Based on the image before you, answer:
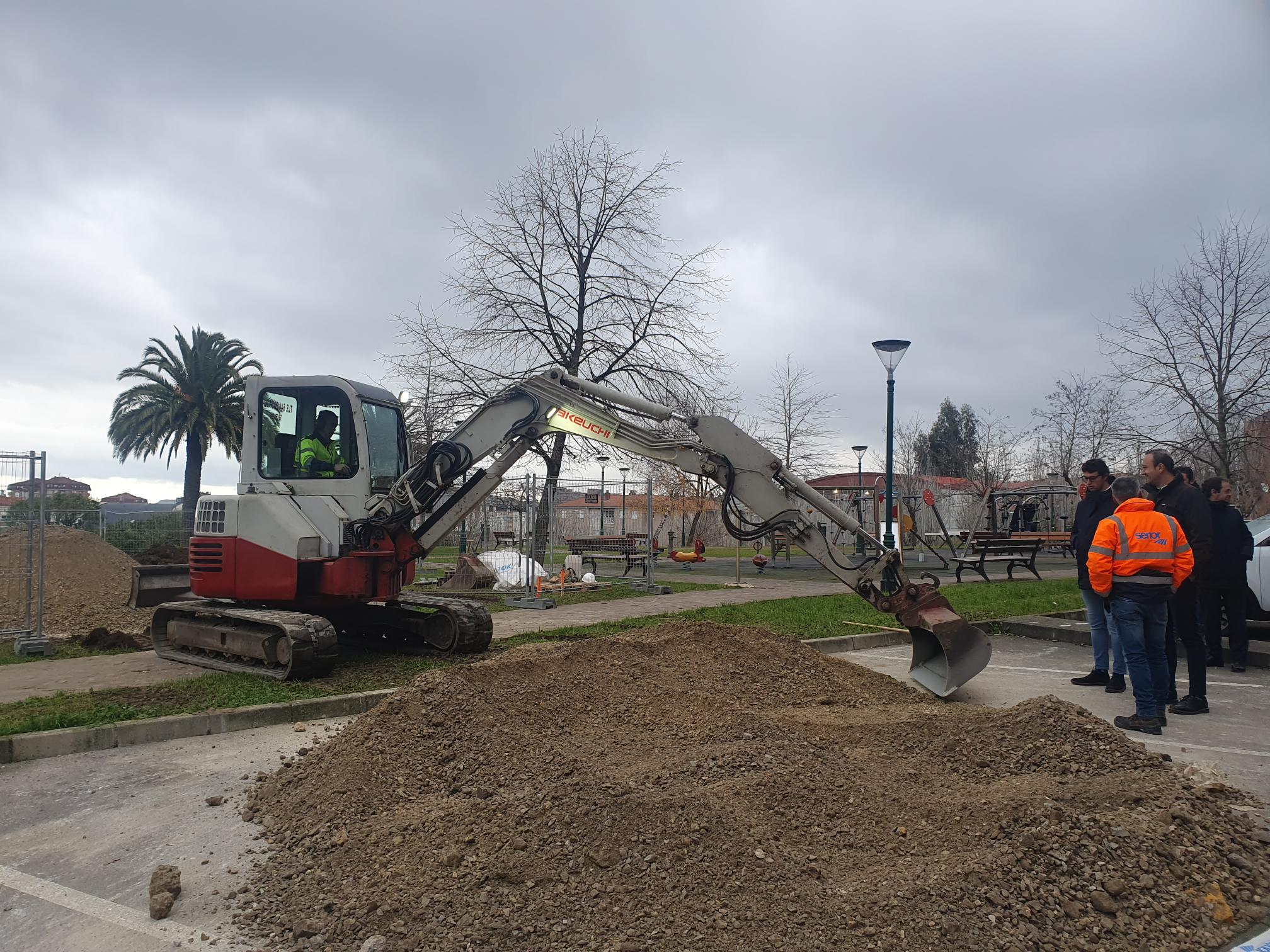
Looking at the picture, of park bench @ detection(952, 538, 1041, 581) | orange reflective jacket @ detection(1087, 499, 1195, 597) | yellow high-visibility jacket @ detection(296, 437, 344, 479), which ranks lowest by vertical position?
park bench @ detection(952, 538, 1041, 581)

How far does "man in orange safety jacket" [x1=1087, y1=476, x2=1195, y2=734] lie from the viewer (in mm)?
6340

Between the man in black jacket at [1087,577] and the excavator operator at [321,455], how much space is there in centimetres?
738

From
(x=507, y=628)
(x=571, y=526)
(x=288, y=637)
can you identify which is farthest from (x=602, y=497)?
(x=288, y=637)

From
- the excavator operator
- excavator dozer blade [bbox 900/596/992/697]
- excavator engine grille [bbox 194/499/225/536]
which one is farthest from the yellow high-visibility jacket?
excavator dozer blade [bbox 900/596/992/697]

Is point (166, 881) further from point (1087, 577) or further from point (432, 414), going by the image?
point (432, 414)

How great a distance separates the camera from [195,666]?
9.16 metres

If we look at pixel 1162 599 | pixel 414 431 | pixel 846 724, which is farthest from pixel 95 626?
pixel 1162 599

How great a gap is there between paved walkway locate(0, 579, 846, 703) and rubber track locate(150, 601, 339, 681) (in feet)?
0.96

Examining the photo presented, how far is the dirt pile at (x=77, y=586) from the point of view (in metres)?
12.4

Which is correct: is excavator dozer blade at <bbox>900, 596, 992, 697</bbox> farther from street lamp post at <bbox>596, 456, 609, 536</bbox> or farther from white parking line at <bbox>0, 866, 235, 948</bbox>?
street lamp post at <bbox>596, 456, 609, 536</bbox>

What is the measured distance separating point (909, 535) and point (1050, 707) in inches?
1278

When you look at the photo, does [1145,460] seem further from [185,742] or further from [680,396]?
[680,396]

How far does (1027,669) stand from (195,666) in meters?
9.10

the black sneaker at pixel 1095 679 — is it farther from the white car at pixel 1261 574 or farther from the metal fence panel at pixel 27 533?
the metal fence panel at pixel 27 533
